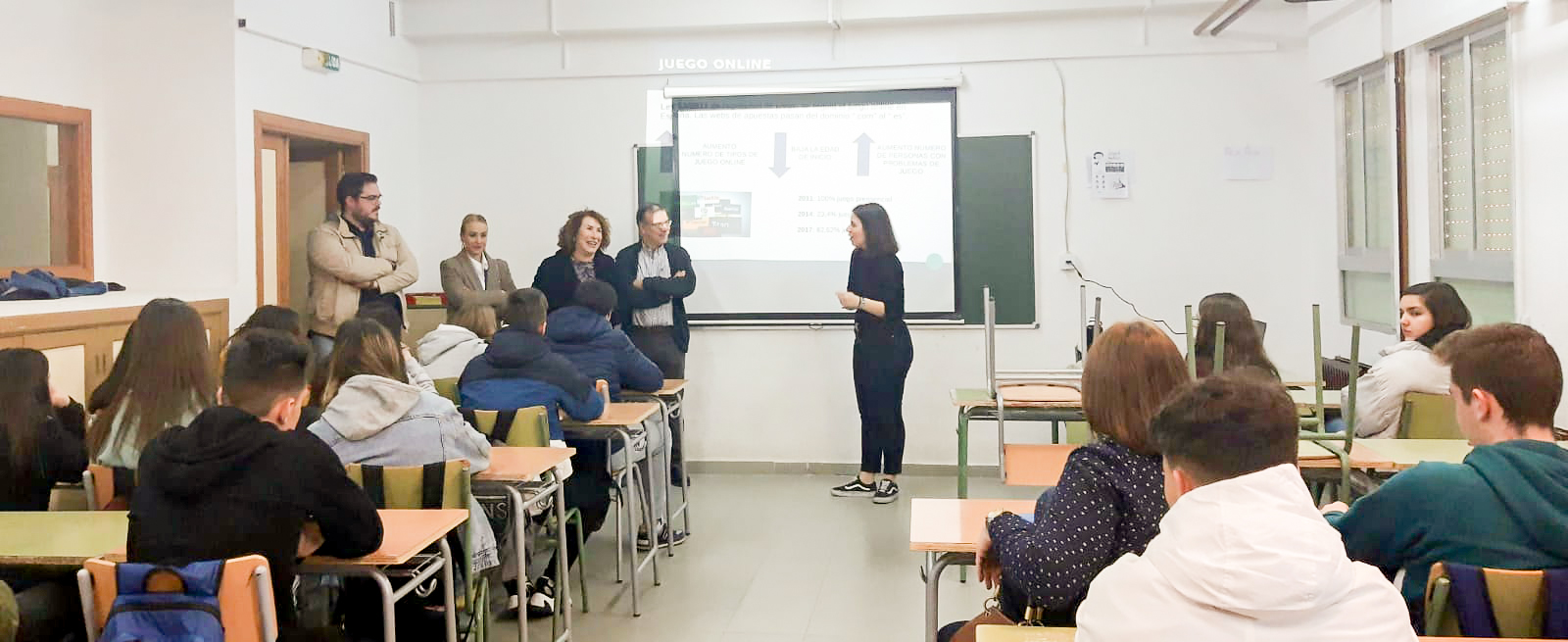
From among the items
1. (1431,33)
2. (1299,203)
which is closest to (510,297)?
(1431,33)

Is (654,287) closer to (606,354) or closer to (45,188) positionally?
(606,354)

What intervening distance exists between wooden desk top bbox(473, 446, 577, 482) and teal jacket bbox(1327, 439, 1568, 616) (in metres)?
2.08

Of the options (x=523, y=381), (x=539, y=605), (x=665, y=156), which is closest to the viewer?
(x=539, y=605)

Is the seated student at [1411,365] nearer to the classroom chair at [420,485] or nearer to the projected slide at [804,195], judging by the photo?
the projected slide at [804,195]

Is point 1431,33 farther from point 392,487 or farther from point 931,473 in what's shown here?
point 392,487

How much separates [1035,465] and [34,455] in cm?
269

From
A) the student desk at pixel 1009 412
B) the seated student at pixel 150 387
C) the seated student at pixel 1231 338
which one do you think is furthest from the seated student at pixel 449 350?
the seated student at pixel 1231 338

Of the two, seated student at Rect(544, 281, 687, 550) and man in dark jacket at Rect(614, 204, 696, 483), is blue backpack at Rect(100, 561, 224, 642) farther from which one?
man in dark jacket at Rect(614, 204, 696, 483)

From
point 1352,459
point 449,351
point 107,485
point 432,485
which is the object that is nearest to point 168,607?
point 432,485

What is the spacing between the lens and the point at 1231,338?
3871mm

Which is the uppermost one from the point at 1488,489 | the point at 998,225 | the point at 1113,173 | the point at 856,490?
the point at 1113,173

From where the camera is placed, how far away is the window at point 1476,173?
4379mm

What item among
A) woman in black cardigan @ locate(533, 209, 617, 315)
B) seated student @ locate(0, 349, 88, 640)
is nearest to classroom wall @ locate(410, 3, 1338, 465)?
woman in black cardigan @ locate(533, 209, 617, 315)

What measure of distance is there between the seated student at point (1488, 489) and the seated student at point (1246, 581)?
26.6 inches
